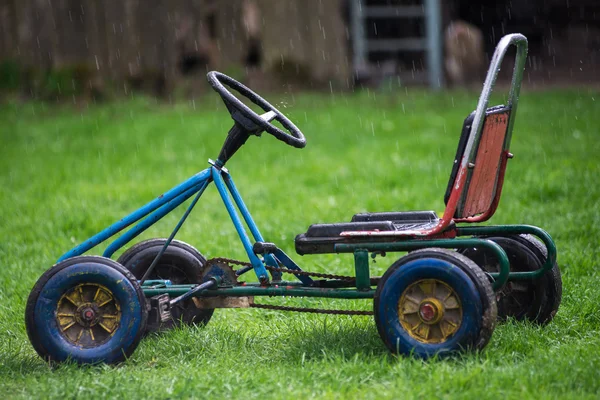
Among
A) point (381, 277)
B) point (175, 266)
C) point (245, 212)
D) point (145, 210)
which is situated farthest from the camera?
point (175, 266)

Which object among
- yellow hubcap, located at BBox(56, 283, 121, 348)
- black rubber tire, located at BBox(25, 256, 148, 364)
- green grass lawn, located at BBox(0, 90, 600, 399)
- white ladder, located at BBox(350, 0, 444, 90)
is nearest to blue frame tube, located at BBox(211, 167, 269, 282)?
green grass lawn, located at BBox(0, 90, 600, 399)

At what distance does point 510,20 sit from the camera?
57.7 feet

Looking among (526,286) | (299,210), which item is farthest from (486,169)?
(299,210)

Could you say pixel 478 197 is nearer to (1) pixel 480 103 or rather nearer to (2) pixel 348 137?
(1) pixel 480 103

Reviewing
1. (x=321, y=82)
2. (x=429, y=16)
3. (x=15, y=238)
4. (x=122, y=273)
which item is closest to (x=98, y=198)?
(x=15, y=238)

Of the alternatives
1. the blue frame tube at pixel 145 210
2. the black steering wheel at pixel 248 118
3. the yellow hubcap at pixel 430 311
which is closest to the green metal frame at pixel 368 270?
the yellow hubcap at pixel 430 311

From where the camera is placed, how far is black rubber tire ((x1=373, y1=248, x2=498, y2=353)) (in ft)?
11.9

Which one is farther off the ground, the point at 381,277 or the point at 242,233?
the point at 242,233

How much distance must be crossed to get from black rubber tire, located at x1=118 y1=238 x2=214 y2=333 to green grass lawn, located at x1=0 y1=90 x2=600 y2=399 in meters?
0.13

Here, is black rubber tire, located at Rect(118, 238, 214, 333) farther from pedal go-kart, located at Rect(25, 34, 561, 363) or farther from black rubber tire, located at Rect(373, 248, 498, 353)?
black rubber tire, located at Rect(373, 248, 498, 353)

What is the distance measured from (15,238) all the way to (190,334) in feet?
9.31

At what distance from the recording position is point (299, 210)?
7.23m

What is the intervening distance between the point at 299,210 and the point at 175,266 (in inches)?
108

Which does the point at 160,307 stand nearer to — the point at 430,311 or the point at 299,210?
the point at 430,311
